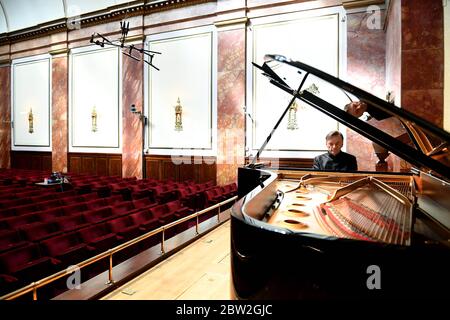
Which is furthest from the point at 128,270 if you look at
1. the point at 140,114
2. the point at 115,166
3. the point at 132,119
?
the point at 115,166

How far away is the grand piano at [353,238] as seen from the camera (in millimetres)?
1021

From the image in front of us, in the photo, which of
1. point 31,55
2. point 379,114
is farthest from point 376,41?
point 31,55

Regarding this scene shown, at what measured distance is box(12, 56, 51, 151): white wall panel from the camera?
11422mm

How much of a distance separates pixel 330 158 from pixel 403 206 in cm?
194

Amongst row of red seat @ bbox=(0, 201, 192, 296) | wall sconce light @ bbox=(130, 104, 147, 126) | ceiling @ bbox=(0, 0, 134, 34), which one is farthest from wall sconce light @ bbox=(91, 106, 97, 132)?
row of red seat @ bbox=(0, 201, 192, 296)

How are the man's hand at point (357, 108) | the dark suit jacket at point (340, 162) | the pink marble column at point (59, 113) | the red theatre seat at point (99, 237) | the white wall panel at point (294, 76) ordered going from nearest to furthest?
1. the man's hand at point (357, 108)
2. the red theatre seat at point (99, 237)
3. the dark suit jacket at point (340, 162)
4. the white wall panel at point (294, 76)
5. the pink marble column at point (59, 113)

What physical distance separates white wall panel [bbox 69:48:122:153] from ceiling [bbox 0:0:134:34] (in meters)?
1.51

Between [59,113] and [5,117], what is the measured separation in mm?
Answer: 3651

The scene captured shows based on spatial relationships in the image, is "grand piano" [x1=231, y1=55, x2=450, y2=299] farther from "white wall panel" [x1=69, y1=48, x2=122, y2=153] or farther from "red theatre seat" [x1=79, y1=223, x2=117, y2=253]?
"white wall panel" [x1=69, y1=48, x2=122, y2=153]

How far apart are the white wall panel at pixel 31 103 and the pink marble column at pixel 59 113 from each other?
1.72 ft

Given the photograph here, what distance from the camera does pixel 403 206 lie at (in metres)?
1.97

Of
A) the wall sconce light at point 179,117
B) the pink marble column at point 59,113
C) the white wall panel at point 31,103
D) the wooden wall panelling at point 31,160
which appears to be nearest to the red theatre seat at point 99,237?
the wall sconce light at point 179,117

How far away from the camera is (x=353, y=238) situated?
1.43 meters

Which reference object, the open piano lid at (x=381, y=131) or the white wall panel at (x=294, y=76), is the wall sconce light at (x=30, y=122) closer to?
the white wall panel at (x=294, y=76)
